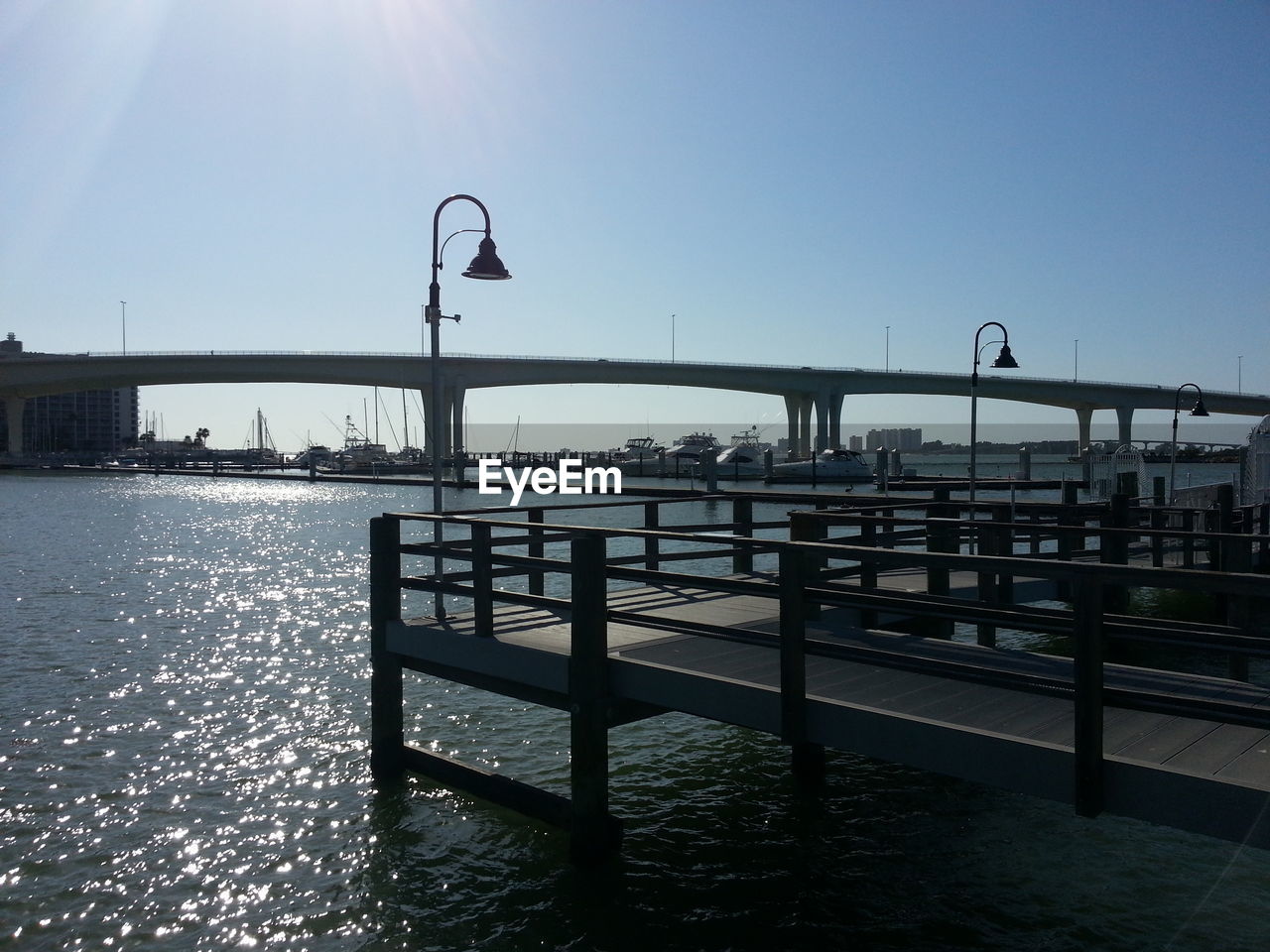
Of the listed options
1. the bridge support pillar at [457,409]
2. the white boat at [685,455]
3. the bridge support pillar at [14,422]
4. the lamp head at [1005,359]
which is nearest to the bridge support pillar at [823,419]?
the white boat at [685,455]

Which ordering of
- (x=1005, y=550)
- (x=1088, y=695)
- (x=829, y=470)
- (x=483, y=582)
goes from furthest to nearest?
1. (x=829, y=470)
2. (x=1005, y=550)
3. (x=483, y=582)
4. (x=1088, y=695)

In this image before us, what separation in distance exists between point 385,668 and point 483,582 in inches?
68.0

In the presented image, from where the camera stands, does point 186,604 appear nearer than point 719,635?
No

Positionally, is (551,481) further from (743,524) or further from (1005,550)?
(1005,550)

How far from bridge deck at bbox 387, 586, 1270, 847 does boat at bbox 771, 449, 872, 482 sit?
60697mm

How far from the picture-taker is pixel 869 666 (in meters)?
7.35

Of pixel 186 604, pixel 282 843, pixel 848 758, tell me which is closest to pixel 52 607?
pixel 186 604

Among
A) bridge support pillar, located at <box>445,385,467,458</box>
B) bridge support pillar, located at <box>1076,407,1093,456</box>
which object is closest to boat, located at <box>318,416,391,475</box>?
bridge support pillar, located at <box>445,385,467,458</box>

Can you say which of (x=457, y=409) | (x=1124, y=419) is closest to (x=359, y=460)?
(x=457, y=409)

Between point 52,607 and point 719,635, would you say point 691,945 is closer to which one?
point 719,635

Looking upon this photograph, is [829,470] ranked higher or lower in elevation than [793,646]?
lower

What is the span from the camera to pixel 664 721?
11531 millimetres

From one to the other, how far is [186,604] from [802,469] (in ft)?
183

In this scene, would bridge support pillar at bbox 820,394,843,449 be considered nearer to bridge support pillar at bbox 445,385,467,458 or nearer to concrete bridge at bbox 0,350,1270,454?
concrete bridge at bbox 0,350,1270,454
